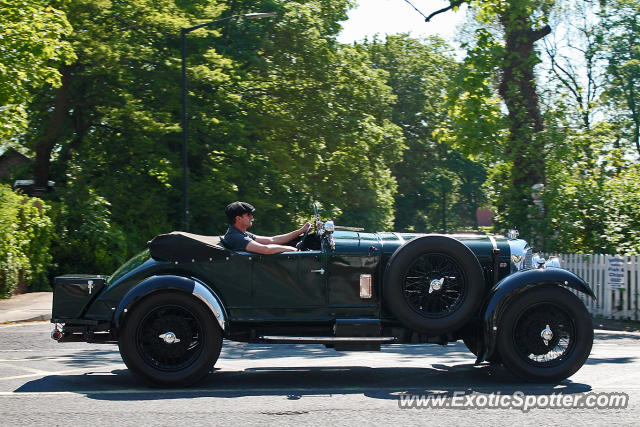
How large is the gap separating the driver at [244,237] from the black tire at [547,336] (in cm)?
217

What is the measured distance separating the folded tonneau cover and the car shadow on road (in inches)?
46.9

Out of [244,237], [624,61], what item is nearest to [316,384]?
[244,237]

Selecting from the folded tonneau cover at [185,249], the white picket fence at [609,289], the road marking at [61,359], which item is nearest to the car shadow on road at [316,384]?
the road marking at [61,359]

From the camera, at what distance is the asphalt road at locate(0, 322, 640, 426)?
5648mm

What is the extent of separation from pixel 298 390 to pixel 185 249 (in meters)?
1.69

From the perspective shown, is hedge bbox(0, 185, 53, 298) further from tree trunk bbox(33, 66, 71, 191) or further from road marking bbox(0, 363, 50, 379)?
road marking bbox(0, 363, 50, 379)

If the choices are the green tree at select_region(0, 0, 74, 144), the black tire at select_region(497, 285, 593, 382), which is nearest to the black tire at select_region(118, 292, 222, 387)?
the black tire at select_region(497, 285, 593, 382)

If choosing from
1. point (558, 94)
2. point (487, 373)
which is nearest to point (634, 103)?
point (558, 94)

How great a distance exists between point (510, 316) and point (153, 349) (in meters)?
3.28

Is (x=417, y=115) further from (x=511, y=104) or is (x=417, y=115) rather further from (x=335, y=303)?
(x=335, y=303)

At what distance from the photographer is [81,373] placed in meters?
7.53

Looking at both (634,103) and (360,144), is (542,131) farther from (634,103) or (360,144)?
(634,103)

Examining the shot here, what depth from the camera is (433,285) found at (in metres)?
6.99

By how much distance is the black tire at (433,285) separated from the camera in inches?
271
